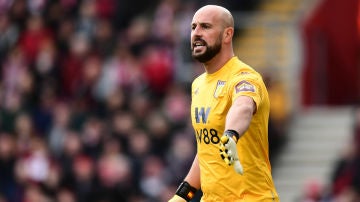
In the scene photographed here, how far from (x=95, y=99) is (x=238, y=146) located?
39.7 ft

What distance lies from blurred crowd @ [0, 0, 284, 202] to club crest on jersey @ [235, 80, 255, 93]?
8609 mm

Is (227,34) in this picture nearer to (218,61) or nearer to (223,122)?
(218,61)

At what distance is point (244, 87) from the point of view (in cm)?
856

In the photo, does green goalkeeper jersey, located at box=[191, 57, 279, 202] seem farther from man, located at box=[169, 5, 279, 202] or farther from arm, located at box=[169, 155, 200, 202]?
arm, located at box=[169, 155, 200, 202]

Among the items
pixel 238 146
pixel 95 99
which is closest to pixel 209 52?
pixel 238 146

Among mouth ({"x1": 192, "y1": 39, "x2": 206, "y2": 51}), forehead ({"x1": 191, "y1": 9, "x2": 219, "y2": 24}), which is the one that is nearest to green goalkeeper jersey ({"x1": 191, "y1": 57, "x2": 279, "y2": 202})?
mouth ({"x1": 192, "y1": 39, "x2": 206, "y2": 51})

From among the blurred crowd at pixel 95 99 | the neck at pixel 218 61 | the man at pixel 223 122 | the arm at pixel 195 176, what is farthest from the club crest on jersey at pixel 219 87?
the blurred crowd at pixel 95 99

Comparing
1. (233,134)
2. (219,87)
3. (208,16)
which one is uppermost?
(208,16)

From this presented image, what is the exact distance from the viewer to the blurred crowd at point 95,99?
18281mm

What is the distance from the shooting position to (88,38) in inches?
868

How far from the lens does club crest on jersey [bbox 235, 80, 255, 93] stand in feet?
28.0

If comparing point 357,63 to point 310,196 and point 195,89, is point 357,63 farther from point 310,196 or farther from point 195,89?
point 195,89

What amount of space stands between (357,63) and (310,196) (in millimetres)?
5829

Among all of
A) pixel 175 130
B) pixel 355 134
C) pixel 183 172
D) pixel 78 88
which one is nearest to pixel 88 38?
pixel 78 88
